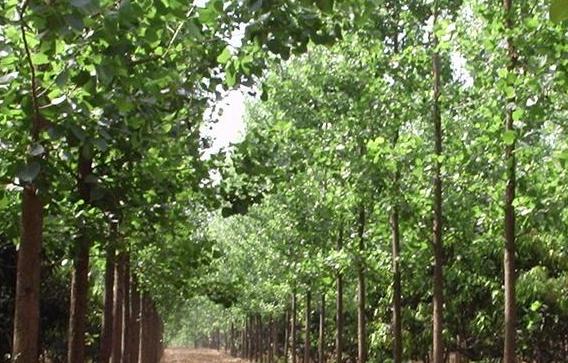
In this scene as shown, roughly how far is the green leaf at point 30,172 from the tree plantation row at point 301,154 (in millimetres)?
23

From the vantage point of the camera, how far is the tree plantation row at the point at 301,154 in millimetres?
4316

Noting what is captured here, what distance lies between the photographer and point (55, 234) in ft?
22.8

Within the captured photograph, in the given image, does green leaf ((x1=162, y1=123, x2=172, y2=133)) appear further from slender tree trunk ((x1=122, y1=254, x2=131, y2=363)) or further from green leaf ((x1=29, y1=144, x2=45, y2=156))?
slender tree trunk ((x1=122, y1=254, x2=131, y2=363))

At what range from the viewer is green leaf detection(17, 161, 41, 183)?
12.7 feet

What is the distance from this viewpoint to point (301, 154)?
24.6 ft

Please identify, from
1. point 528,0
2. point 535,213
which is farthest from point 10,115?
point 528,0

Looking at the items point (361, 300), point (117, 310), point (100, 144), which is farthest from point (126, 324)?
point (100, 144)

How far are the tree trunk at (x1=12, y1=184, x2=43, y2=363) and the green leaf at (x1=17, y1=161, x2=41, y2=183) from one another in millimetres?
1507

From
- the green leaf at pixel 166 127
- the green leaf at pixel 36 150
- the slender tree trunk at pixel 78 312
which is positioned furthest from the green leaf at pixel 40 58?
the slender tree trunk at pixel 78 312

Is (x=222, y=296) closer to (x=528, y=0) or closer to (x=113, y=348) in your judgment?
(x=113, y=348)

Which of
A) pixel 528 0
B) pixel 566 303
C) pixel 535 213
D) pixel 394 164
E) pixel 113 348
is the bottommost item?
pixel 113 348

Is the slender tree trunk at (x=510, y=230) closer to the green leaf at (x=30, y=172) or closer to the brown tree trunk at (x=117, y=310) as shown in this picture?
the green leaf at (x=30, y=172)

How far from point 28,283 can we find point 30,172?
75.8 inches

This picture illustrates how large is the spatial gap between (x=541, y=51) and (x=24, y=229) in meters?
4.44
